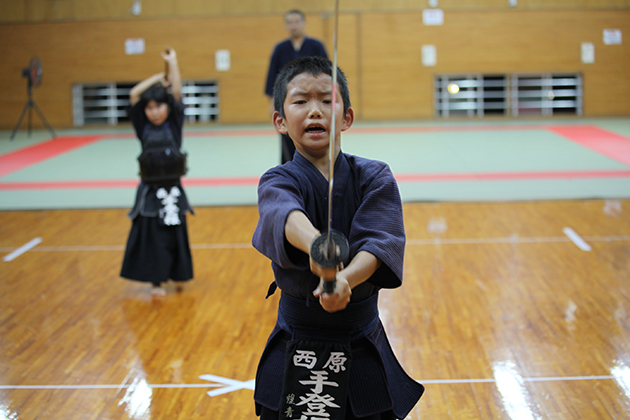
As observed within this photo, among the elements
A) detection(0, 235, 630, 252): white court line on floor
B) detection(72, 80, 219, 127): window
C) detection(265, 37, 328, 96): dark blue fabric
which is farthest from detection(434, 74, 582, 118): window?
detection(0, 235, 630, 252): white court line on floor

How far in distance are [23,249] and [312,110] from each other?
369cm

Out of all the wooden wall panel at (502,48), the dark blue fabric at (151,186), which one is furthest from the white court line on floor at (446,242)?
the wooden wall panel at (502,48)

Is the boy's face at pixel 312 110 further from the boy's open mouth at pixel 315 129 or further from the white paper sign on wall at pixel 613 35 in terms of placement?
the white paper sign on wall at pixel 613 35

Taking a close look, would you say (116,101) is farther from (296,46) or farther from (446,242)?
(446,242)

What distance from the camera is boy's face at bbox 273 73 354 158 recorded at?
1307mm

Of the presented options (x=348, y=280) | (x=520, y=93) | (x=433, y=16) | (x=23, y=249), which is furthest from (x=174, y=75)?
(x=520, y=93)

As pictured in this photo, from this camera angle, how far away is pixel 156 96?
335cm

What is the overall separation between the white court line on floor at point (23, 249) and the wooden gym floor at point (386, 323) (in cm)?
3

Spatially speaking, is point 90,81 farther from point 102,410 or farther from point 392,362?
point 392,362

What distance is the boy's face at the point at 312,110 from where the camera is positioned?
1.31 meters

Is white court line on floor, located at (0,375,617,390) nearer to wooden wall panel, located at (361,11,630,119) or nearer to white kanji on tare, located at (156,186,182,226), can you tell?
white kanji on tare, located at (156,186,182,226)

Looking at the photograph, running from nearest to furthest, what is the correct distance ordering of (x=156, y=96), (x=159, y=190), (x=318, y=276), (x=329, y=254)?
(x=329, y=254) → (x=318, y=276) → (x=156, y=96) → (x=159, y=190)

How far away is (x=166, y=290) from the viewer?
3648 mm

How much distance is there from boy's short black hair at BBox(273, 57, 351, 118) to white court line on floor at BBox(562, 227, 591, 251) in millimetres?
3209
